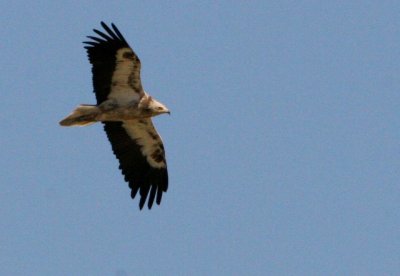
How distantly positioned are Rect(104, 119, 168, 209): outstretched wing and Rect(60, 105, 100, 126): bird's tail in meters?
1.30

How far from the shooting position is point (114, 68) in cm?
2398

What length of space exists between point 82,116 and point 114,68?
46.8 inches

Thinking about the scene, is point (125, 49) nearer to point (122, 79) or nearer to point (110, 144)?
point (122, 79)

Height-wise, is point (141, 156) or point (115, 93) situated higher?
point (115, 93)

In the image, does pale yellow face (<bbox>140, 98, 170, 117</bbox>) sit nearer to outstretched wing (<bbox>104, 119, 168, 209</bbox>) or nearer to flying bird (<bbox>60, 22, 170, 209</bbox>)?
flying bird (<bbox>60, 22, 170, 209</bbox>)

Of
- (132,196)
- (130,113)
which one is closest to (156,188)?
(132,196)

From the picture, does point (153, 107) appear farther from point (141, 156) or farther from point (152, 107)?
point (141, 156)

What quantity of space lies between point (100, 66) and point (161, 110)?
1553mm

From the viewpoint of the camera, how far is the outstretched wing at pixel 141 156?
82.9 ft

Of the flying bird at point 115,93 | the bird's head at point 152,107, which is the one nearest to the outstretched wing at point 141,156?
the flying bird at point 115,93

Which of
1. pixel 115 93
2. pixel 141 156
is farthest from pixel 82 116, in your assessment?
pixel 141 156

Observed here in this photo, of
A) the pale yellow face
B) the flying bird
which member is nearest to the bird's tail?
the flying bird

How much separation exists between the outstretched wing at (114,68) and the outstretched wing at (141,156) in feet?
3.70

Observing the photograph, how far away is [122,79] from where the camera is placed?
24.1 meters
